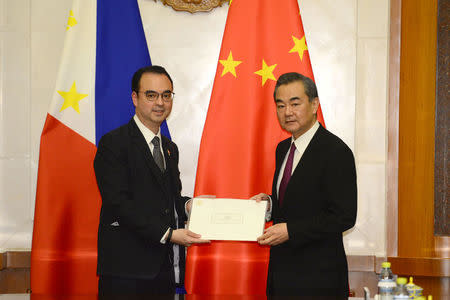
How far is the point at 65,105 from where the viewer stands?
2793 millimetres

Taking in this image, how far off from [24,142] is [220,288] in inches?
63.0

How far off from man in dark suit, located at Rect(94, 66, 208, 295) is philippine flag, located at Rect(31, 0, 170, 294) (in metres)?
0.56

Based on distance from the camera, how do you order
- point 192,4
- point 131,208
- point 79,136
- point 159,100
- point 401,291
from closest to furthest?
point 401,291 < point 131,208 < point 159,100 < point 79,136 < point 192,4

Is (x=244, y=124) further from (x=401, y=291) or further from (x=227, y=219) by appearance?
(x=401, y=291)

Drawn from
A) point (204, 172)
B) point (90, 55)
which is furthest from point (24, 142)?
point (204, 172)

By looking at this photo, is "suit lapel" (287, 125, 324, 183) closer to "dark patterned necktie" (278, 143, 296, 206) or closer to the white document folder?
"dark patterned necktie" (278, 143, 296, 206)

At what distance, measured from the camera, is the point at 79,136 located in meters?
2.80

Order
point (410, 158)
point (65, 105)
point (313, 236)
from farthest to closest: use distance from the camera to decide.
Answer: point (410, 158)
point (65, 105)
point (313, 236)

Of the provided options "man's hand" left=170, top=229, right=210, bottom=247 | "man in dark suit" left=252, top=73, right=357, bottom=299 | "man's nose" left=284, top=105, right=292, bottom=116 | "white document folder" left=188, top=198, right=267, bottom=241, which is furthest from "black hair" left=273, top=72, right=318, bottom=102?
"man's hand" left=170, top=229, right=210, bottom=247

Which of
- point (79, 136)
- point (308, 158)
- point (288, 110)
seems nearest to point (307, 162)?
point (308, 158)

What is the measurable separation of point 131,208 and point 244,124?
0.98 m

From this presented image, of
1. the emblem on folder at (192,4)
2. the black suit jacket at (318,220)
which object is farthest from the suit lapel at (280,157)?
the emblem on folder at (192,4)

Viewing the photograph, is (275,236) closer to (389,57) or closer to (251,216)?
(251,216)

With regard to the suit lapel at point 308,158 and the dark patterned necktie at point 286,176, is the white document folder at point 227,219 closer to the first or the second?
the dark patterned necktie at point 286,176
